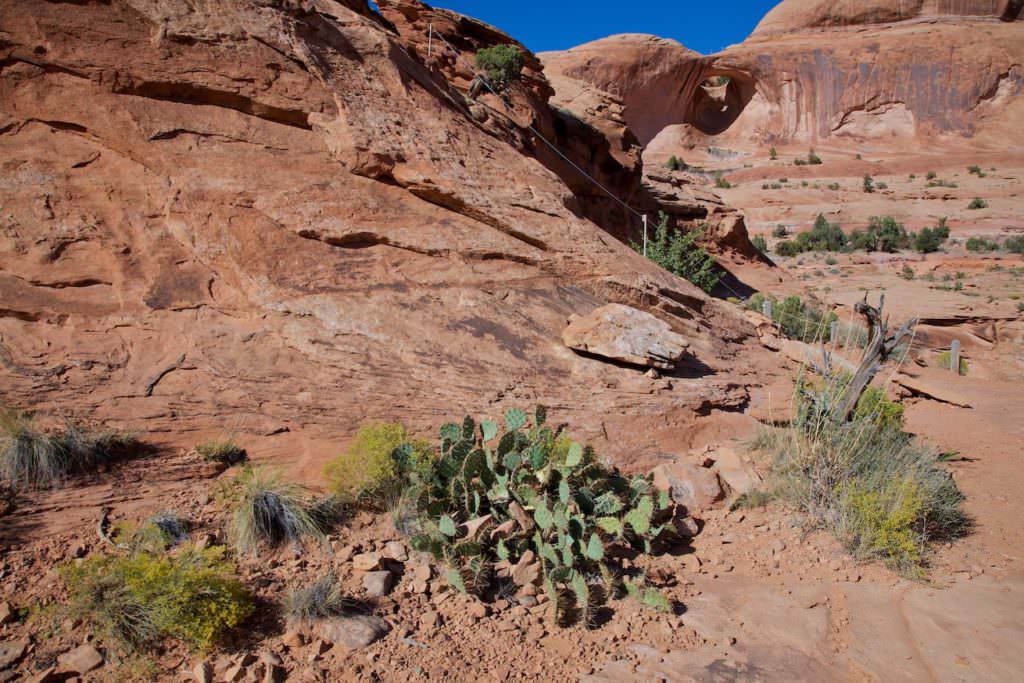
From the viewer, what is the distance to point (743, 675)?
9.93ft

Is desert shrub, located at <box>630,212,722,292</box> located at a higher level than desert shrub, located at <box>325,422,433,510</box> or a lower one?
higher

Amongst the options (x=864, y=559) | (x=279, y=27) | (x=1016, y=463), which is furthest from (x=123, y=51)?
(x=1016, y=463)

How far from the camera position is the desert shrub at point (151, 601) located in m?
2.82

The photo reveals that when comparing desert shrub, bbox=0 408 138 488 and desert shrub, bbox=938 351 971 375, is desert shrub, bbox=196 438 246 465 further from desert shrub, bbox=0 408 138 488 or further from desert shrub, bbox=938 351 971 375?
desert shrub, bbox=938 351 971 375

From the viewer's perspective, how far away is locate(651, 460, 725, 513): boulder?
4.57m

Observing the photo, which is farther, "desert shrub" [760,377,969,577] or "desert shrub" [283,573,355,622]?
"desert shrub" [760,377,969,577]

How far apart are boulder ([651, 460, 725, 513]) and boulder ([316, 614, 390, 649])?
2.41 metres

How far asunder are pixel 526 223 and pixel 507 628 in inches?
179

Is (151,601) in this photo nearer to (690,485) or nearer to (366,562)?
(366,562)

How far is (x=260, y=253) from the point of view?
519 centimetres

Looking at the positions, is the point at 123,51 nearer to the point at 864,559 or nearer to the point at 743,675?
the point at 743,675

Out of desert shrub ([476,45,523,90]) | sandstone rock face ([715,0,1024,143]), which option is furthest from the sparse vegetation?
sandstone rock face ([715,0,1024,143])

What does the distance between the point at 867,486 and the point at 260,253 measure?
541 centimetres

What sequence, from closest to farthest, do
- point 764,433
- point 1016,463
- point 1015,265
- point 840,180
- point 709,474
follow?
point 709,474
point 764,433
point 1016,463
point 1015,265
point 840,180
